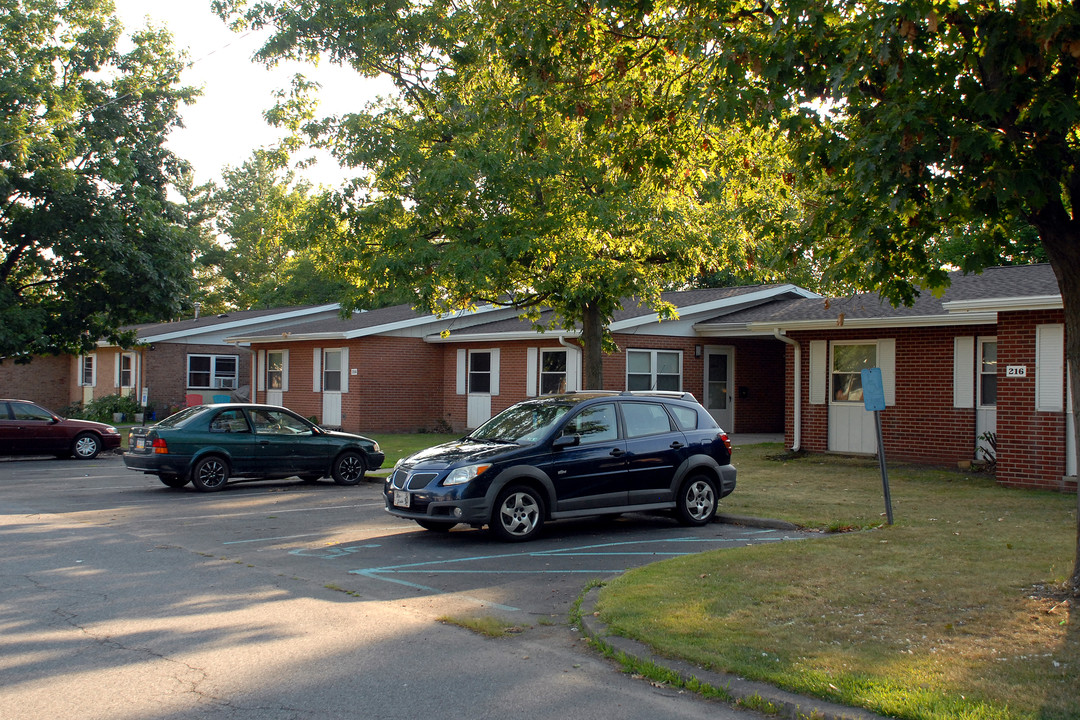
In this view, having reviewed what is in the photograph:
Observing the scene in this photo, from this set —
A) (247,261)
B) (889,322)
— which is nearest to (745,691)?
(889,322)

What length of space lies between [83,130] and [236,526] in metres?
22.0

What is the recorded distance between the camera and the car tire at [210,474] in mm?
15656

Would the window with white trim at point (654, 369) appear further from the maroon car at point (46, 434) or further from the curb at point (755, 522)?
the curb at point (755, 522)

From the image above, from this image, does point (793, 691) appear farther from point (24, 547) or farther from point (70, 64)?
point (70, 64)

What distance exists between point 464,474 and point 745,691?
18.2 ft

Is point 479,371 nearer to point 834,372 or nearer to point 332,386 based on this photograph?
point 332,386

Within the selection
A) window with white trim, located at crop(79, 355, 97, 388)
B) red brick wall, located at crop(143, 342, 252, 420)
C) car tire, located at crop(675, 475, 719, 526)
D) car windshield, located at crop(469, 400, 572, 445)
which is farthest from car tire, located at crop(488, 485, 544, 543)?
window with white trim, located at crop(79, 355, 97, 388)

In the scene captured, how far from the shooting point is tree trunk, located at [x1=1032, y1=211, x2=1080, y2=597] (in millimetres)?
7406

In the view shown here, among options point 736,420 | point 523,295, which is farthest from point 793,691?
point 736,420

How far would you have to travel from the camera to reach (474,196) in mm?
16062

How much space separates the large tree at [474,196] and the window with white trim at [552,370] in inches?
319

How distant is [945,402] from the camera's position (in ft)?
61.3

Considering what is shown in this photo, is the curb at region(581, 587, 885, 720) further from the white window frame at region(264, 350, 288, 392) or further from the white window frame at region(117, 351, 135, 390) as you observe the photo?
the white window frame at region(117, 351, 135, 390)

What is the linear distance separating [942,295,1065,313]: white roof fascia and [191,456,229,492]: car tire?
40.9ft
